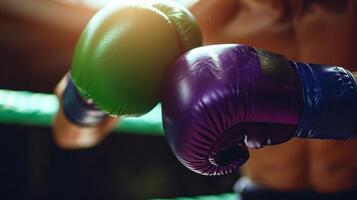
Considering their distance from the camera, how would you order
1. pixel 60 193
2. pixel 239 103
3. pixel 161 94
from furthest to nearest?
pixel 60 193 → pixel 161 94 → pixel 239 103

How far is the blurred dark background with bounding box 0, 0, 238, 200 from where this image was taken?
91.8 inches

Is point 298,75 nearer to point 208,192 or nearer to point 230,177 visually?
point 230,177

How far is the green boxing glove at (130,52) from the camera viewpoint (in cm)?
78

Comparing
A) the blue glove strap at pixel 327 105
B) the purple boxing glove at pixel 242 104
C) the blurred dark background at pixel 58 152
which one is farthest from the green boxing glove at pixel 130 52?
the blurred dark background at pixel 58 152

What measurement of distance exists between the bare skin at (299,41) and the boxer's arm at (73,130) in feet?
1.52

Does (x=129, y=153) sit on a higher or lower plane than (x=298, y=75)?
lower

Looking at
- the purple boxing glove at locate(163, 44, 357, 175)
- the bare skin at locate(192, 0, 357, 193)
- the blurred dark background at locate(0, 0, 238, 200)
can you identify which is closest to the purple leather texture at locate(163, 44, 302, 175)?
the purple boxing glove at locate(163, 44, 357, 175)

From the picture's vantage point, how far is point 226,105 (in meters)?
0.66

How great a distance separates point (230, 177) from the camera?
112 inches

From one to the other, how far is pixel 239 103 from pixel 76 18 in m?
1.98

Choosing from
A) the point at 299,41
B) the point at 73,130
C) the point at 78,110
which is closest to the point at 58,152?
the point at 73,130

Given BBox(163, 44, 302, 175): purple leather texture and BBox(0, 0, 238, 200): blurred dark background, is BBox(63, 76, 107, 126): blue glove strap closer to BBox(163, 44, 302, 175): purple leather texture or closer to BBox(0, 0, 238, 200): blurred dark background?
BBox(163, 44, 302, 175): purple leather texture

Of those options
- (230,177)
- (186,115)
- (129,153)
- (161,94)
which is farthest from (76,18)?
(186,115)

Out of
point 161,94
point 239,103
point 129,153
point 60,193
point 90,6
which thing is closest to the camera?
point 239,103
